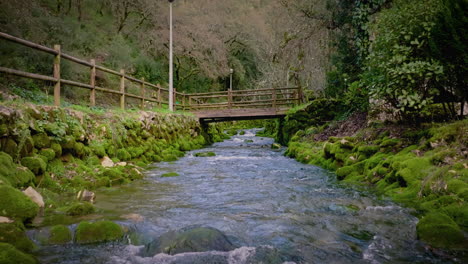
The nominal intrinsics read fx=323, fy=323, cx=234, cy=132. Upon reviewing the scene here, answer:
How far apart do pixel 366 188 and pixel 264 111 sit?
35.2ft

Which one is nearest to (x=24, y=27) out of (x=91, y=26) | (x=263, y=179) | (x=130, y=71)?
(x=91, y=26)

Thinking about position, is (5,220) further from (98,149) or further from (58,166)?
(98,149)

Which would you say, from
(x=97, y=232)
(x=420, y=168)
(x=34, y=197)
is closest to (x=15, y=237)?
(x=97, y=232)

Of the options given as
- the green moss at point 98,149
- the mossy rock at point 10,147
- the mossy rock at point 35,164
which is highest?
the mossy rock at point 10,147

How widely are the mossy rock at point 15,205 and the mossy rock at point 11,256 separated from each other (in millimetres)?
756

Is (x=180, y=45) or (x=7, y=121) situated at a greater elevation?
(x=180, y=45)

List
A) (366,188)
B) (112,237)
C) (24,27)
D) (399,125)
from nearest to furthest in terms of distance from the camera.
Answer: (112,237)
(366,188)
(399,125)
(24,27)

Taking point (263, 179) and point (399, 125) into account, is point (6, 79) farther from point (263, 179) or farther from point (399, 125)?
point (399, 125)

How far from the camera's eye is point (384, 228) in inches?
141

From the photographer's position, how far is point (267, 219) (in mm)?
4004

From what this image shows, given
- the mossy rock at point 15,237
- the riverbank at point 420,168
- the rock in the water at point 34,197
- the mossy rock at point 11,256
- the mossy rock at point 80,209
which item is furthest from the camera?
the mossy rock at point 80,209

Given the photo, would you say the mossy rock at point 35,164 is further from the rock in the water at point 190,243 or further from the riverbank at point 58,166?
the rock in the water at point 190,243

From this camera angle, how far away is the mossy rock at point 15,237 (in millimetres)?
2670

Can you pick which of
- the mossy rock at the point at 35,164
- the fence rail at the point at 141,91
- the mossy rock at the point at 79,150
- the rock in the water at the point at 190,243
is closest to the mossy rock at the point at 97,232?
the rock in the water at the point at 190,243
